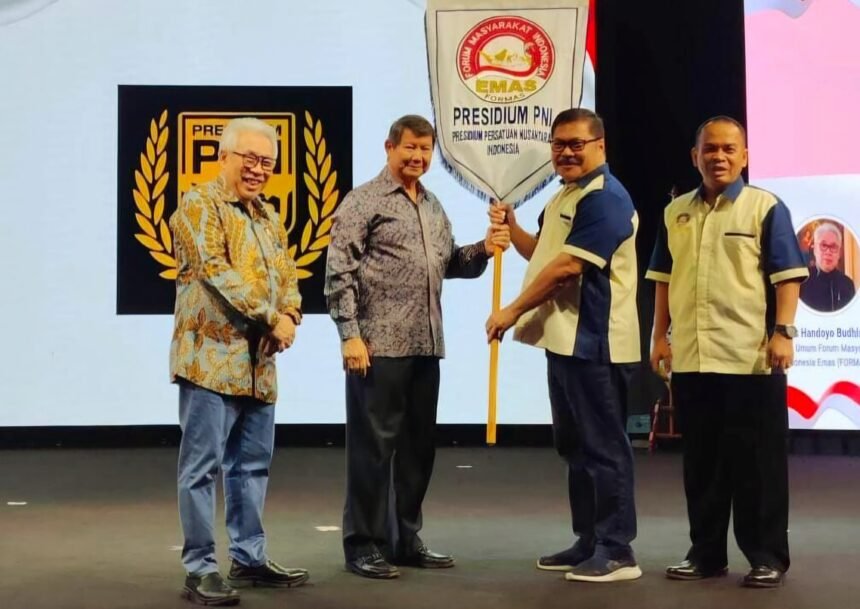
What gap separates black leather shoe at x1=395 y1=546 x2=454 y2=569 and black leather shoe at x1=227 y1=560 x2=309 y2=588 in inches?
14.5

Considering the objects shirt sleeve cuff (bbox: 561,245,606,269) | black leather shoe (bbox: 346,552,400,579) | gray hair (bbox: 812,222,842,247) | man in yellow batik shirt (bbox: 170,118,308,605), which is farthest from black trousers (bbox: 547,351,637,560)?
gray hair (bbox: 812,222,842,247)

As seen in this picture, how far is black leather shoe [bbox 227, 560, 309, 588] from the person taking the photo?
9.69 ft

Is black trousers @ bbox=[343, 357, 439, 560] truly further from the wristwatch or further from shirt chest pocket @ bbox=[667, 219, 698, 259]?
the wristwatch

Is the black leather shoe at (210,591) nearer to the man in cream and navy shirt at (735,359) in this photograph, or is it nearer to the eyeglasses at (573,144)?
the man in cream and navy shirt at (735,359)

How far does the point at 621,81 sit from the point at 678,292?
3.45 meters

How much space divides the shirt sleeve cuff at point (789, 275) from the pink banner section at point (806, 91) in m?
3.22

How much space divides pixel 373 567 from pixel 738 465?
110cm

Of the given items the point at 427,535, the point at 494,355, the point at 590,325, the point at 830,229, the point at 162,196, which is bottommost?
the point at 427,535

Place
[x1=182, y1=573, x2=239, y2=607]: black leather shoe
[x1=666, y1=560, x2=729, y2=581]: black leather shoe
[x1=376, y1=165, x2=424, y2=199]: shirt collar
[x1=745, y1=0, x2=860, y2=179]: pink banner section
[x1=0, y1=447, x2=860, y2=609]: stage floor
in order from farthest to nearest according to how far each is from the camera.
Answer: [x1=745, y1=0, x2=860, y2=179]: pink banner section → [x1=376, y1=165, x2=424, y2=199]: shirt collar → [x1=666, y1=560, x2=729, y2=581]: black leather shoe → [x1=0, y1=447, x2=860, y2=609]: stage floor → [x1=182, y1=573, x2=239, y2=607]: black leather shoe

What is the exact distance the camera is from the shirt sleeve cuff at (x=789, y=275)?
2.96 m

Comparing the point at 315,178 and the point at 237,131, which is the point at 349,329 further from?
the point at 315,178

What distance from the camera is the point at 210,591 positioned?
2.71 metres

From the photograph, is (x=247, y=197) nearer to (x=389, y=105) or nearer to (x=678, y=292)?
(x=678, y=292)

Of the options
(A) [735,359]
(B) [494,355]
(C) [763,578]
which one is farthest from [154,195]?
(C) [763,578]
